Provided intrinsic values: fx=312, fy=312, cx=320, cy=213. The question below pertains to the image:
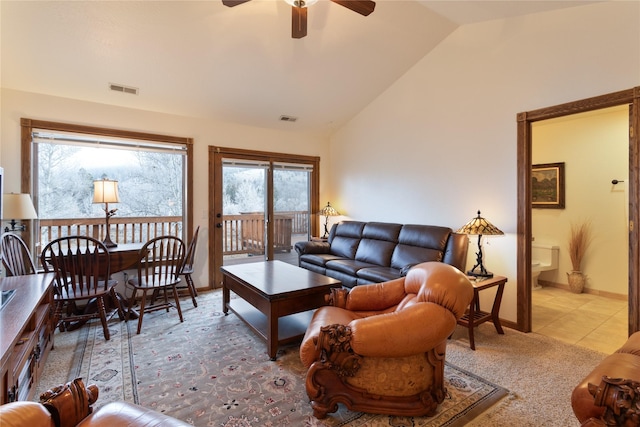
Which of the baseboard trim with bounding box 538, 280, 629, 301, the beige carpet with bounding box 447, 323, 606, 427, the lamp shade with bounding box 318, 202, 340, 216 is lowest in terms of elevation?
the beige carpet with bounding box 447, 323, 606, 427

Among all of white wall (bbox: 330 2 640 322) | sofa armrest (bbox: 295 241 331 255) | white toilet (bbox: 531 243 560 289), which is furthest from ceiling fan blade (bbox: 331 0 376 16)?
white toilet (bbox: 531 243 560 289)

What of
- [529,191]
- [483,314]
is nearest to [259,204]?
[483,314]

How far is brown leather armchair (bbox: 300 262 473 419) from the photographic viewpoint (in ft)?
5.27

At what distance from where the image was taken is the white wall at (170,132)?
321cm

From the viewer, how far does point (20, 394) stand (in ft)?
5.33

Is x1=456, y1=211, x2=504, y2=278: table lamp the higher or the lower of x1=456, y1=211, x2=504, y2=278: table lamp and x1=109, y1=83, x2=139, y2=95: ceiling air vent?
the lower

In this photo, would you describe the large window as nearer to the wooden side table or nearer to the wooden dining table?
the wooden dining table

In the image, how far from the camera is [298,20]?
2301 mm

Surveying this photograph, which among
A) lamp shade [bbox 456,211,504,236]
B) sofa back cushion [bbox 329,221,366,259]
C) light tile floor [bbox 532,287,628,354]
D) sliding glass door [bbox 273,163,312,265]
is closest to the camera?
light tile floor [bbox 532,287,628,354]

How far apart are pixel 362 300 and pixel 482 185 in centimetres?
201

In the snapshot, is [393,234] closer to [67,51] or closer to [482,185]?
[482,185]

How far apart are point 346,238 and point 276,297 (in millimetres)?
2278

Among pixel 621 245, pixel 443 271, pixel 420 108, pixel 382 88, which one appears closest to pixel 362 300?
pixel 443 271

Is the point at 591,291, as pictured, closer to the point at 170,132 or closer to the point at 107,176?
the point at 170,132
